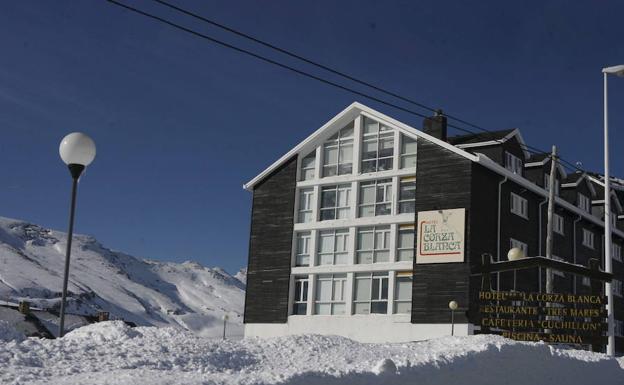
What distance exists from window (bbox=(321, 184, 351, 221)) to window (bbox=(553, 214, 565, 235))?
11.3 meters

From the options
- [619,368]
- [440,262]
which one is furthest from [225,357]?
[440,262]

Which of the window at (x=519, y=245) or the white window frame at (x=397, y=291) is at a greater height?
the window at (x=519, y=245)

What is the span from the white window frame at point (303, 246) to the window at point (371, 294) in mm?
3303

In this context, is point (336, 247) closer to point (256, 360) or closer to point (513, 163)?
point (513, 163)

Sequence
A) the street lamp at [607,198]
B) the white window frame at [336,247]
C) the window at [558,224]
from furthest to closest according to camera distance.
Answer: the window at [558,224] < the white window frame at [336,247] < the street lamp at [607,198]

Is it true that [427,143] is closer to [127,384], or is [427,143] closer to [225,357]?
[225,357]

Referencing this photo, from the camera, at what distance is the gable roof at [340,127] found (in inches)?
1439

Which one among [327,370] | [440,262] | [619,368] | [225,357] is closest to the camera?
[327,370]

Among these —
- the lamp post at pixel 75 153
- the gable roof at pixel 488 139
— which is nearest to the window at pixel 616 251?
the gable roof at pixel 488 139

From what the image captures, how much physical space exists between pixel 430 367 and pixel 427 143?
25.8 m

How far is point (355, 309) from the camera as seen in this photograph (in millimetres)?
37188

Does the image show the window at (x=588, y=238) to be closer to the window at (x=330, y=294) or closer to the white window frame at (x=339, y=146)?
the white window frame at (x=339, y=146)

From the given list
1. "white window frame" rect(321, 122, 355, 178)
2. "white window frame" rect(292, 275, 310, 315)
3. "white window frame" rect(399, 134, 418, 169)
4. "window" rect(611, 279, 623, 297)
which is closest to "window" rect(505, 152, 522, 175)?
"white window frame" rect(399, 134, 418, 169)

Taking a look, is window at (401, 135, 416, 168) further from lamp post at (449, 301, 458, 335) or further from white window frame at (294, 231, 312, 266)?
lamp post at (449, 301, 458, 335)
